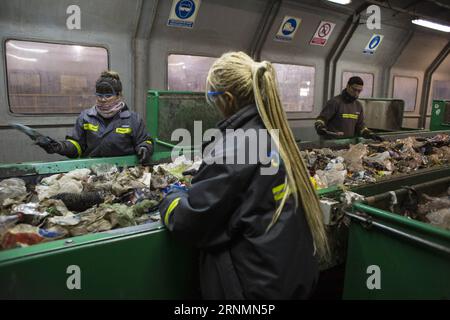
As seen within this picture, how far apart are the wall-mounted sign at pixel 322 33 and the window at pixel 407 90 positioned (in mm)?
2776

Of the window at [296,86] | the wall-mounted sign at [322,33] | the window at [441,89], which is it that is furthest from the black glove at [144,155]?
the window at [441,89]

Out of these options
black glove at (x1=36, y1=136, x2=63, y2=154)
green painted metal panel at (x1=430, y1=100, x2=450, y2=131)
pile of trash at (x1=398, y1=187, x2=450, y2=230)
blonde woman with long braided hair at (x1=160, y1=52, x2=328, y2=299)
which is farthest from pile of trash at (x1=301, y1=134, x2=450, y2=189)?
green painted metal panel at (x1=430, y1=100, x2=450, y2=131)

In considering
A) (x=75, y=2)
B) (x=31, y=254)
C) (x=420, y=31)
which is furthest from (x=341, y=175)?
(x=420, y=31)

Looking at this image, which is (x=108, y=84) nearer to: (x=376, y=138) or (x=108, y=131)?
(x=108, y=131)

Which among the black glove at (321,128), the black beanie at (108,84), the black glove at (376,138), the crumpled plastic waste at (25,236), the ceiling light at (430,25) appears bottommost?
the crumpled plastic waste at (25,236)

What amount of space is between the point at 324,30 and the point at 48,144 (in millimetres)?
5420

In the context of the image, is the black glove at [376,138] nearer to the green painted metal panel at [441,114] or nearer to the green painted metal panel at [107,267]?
the green painted metal panel at [441,114]

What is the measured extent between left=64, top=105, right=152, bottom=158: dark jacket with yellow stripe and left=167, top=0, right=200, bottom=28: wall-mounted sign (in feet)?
7.59

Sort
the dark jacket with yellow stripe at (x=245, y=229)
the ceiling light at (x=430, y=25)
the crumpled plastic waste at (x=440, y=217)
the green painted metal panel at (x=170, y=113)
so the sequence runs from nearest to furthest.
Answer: the dark jacket with yellow stripe at (x=245, y=229) → the crumpled plastic waste at (x=440, y=217) → the green painted metal panel at (x=170, y=113) → the ceiling light at (x=430, y=25)

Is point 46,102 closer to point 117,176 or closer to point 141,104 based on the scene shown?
point 141,104

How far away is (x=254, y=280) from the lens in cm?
122

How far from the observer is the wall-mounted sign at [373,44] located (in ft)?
24.0

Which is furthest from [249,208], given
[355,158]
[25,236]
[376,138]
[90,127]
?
[376,138]

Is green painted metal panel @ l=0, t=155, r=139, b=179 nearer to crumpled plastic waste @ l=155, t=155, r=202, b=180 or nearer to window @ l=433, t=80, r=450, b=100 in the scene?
crumpled plastic waste @ l=155, t=155, r=202, b=180
